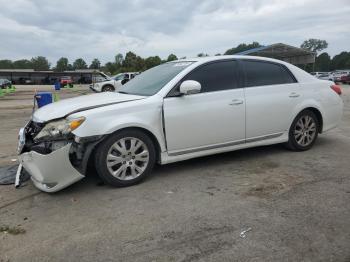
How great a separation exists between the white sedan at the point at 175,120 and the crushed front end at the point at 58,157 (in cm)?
1

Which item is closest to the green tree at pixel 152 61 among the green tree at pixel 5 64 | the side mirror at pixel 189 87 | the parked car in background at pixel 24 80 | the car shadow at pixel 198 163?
the parked car in background at pixel 24 80

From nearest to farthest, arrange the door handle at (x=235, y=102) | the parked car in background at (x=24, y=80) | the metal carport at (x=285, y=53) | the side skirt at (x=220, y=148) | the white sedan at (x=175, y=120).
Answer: the white sedan at (x=175, y=120), the side skirt at (x=220, y=148), the door handle at (x=235, y=102), the metal carport at (x=285, y=53), the parked car in background at (x=24, y=80)

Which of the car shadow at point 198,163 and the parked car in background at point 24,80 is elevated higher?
the parked car in background at point 24,80

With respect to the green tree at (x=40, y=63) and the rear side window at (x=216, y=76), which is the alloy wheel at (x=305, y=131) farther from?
the green tree at (x=40, y=63)

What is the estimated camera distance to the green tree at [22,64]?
13738cm

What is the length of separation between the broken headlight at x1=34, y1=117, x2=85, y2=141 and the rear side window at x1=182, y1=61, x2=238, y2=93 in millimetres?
1612

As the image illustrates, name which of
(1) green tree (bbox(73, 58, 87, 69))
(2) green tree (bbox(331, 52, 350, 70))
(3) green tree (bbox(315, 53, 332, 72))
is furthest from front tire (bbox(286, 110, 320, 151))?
(1) green tree (bbox(73, 58, 87, 69))

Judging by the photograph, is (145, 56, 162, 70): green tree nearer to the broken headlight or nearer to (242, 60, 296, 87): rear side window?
(242, 60, 296, 87): rear side window

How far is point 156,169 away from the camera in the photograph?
5.27 meters

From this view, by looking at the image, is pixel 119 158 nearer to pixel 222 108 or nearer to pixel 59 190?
pixel 59 190

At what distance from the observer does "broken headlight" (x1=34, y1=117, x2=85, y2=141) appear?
425 cm

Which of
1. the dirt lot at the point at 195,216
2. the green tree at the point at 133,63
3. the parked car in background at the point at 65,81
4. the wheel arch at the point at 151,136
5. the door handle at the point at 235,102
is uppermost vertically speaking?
Result: the green tree at the point at 133,63

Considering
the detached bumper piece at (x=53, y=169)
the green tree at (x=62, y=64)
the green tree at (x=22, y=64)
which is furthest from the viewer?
the green tree at (x=22, y=64)

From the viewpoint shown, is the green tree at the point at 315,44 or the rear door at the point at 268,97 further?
the green tree at the point at 315,44
